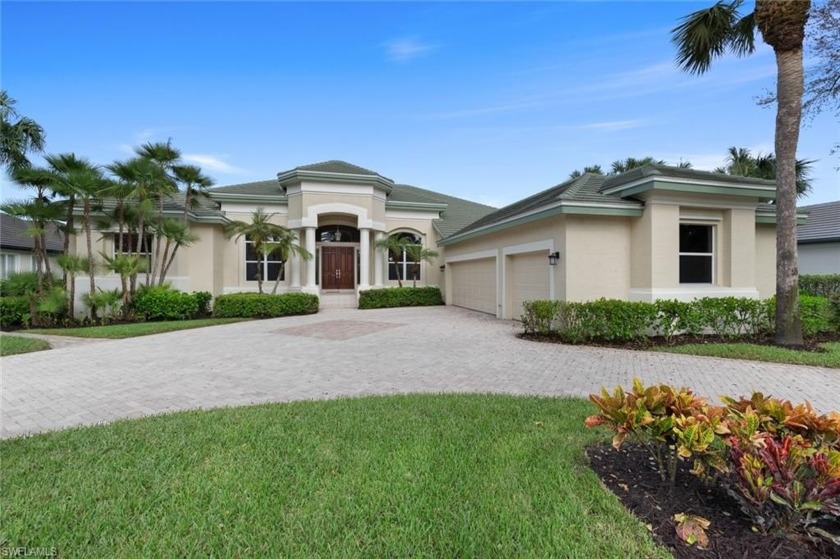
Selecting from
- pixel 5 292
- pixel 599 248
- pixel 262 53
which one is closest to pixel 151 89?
pixel 262 53

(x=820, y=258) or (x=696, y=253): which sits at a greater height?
(x=820, y=258)

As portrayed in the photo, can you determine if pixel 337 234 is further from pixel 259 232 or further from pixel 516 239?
pixel 516 239

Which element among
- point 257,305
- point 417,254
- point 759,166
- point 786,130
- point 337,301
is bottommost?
point 337,301

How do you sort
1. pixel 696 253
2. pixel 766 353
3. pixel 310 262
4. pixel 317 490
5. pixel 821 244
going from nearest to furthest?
pixel 317 490, pixel 766 353, pixel 696 253, pixel 310 262, pixel 821 244

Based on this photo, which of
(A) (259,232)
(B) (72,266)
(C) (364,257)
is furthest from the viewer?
(C) (364,257)

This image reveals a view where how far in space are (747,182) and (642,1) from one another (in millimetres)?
5993

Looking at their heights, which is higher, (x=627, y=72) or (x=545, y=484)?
(x=627, y=72)

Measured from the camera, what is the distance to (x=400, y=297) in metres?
19.4

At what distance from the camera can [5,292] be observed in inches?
519

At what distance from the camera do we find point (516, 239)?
13539 mm

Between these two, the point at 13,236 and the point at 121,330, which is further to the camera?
the point at 13,236

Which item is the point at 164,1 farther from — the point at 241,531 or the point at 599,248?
the point at 599,248

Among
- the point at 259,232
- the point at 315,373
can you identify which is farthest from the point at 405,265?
the point at 315,373

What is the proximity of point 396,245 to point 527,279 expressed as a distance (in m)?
8.40
